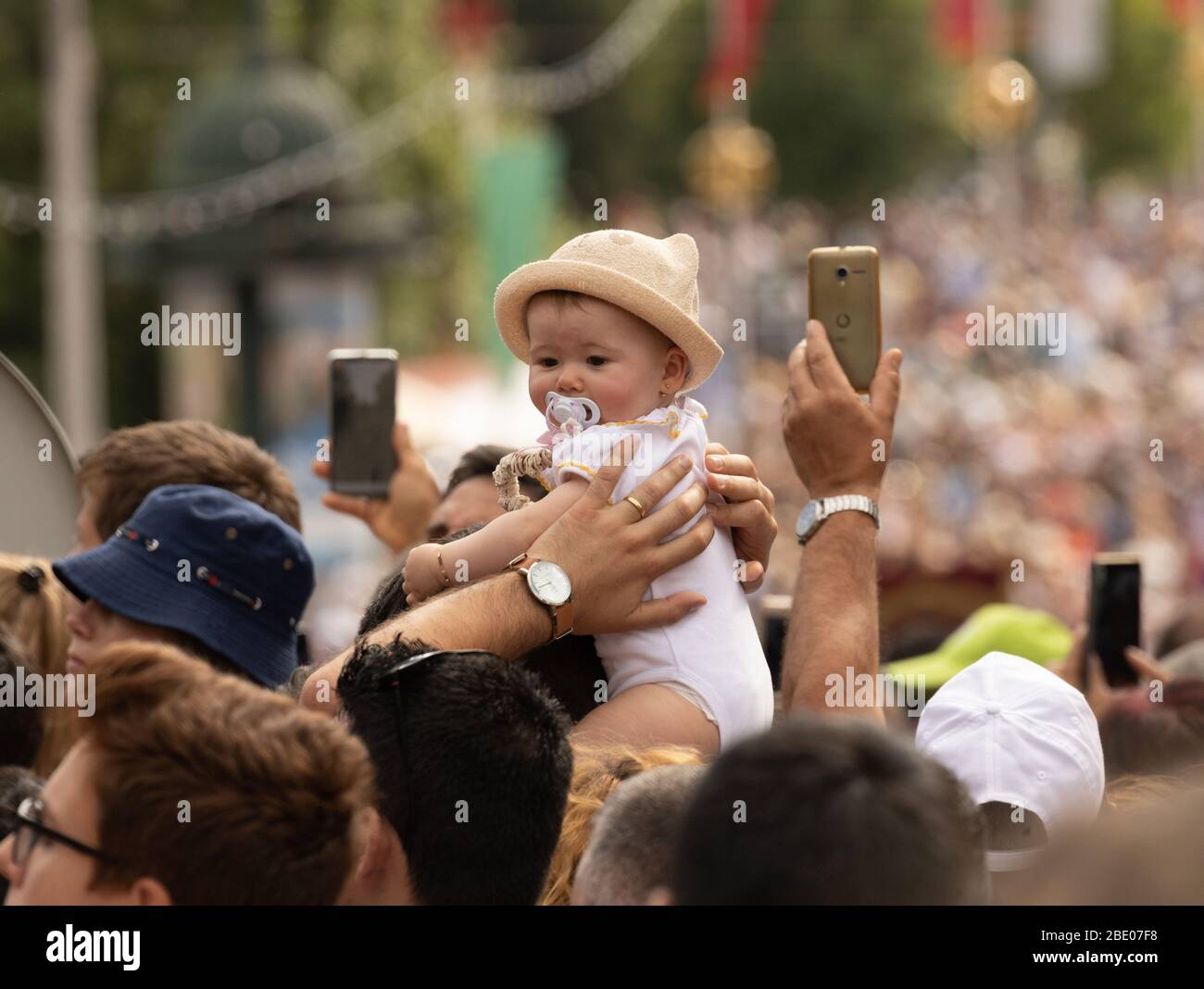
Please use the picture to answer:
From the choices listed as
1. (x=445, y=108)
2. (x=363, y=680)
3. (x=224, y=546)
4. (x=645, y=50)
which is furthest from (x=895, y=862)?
(x=645, y=50)

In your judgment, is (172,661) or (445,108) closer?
(172,661)

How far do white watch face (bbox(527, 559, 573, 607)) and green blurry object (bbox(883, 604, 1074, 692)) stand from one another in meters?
2.23

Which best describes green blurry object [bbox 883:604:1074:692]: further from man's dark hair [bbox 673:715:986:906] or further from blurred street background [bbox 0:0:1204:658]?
man's dark hair [bbox 673:715:986:906]

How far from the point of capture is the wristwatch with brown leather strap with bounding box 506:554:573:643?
2982mm

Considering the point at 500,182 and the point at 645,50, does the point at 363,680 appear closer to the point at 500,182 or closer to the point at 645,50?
the point at 500,182

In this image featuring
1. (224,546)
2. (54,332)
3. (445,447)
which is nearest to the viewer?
(224,546)

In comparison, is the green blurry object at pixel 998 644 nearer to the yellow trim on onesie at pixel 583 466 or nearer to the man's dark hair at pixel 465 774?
the yellow trim on onesie at pixel 583 466

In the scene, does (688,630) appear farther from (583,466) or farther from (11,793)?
(11,793)

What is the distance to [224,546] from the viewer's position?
3.54 m

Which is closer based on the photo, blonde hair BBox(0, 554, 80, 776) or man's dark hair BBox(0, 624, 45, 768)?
man's dark hair BBox(0, 624, 45, 768)

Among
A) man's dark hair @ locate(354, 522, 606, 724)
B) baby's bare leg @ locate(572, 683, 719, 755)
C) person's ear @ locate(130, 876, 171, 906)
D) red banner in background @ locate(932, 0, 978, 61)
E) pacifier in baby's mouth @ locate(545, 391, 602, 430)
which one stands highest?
red banner in background @ locate(932, 0, 978, 61)

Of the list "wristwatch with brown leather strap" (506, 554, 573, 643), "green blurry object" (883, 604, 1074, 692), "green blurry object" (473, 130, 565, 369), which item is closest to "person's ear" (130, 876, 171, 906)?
"wristwatch with brown leather strap" (506, 554, 573, 643)
